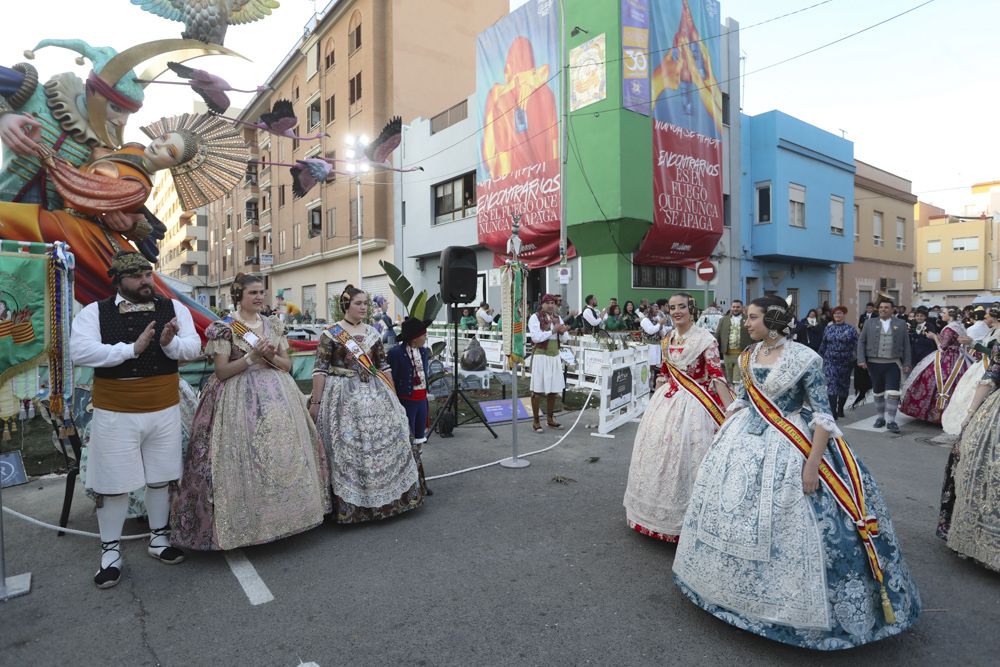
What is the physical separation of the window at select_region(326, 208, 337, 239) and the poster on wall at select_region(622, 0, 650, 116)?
18.2m

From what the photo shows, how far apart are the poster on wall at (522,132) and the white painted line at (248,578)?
1335 centimetres

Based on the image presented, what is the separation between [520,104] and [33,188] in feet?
49.5

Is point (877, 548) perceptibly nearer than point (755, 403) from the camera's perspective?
Yes

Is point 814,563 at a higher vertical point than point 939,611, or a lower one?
higher

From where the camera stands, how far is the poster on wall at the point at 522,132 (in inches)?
665

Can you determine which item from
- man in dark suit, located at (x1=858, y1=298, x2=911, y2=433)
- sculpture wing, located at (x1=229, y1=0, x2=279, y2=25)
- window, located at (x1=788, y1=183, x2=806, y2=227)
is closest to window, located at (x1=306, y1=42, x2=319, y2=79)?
window, located at (x1=788, y1=183, x2=806, y2=227)

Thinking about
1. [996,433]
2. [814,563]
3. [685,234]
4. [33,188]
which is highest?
[685,234]

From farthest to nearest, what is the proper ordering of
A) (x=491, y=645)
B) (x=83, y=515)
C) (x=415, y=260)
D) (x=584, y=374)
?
(x=415, y=260) < (x=584, y=374) < (x=83, y=515) < (x=491, y=645)

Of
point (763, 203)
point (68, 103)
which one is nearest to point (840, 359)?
point (68, 103)

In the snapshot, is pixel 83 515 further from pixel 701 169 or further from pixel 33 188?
pixel 701 169

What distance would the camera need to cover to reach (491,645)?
2.90 m

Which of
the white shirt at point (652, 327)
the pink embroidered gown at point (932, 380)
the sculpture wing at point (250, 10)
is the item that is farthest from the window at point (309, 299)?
the pink embroidered gown at point (932, 380)

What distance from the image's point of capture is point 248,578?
367cm

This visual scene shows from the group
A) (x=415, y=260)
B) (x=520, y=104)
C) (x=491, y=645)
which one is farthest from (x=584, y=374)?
(x=415, y=260)
